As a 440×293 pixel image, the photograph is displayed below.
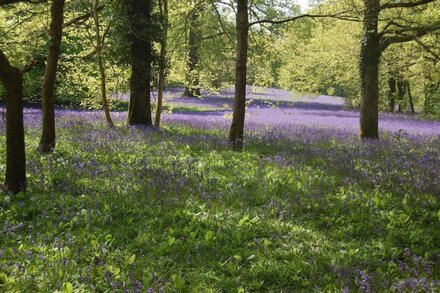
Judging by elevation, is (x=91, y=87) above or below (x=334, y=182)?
above

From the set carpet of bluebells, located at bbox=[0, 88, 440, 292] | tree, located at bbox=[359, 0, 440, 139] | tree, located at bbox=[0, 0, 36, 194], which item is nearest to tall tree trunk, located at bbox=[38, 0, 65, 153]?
carpet of bluebells, located at bbox=[0, 88, 440, 292]

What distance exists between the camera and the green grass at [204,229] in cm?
424

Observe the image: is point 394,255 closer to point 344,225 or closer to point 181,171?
point 344,225

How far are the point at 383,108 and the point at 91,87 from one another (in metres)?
34.6

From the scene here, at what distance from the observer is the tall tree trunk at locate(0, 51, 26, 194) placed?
6.32m

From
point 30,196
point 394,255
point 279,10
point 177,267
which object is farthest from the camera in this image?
point 279,10

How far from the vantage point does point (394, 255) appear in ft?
16.4

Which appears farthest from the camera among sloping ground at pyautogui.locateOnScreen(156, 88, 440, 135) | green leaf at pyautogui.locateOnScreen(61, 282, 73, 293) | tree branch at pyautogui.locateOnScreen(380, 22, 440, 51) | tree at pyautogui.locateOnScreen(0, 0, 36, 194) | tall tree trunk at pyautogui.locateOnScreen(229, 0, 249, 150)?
sloping ground at pyautogui.locateOnScreen(156, 88, 440, 135)

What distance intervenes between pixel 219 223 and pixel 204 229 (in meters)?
0.26

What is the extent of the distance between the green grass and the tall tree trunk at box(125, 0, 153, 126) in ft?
20.9

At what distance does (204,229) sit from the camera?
5.59 m

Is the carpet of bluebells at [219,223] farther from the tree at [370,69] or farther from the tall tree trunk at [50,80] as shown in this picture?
the tree at [370,69]

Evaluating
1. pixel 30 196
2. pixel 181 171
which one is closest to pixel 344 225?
pixel 181 171

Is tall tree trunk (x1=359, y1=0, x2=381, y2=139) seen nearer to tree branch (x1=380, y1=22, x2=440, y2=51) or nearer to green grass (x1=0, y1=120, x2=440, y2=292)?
tree branch (x1=380, y1=22, x2=440, y2=51)
